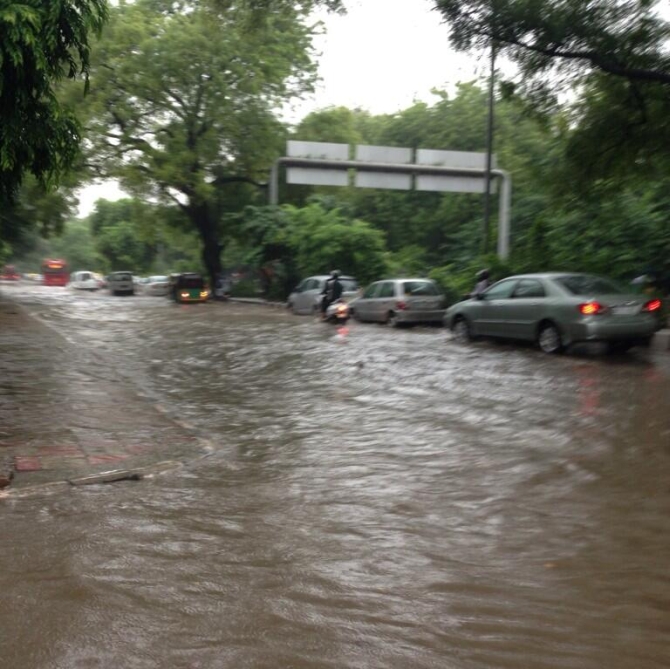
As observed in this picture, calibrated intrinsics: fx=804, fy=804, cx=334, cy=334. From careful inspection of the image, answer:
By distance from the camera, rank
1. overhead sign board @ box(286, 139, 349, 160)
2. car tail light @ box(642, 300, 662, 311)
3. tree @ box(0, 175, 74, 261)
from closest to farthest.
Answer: car tail light @ box(642, 300, 662, 311), overhead sign board @ box(286, 139, 349, 160), tree @ box(0, 175, 74, 261)

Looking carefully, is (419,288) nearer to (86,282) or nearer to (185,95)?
(185,95)

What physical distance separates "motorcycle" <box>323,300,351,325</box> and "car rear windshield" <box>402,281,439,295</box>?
6.80 feet

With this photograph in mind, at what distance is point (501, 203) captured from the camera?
104 ft

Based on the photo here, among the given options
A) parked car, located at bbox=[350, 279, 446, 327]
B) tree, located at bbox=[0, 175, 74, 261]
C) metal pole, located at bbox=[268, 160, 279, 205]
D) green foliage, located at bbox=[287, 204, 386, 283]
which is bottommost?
parked car, located at bbox=[350, 279, 446, 327]

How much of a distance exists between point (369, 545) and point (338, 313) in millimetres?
17923

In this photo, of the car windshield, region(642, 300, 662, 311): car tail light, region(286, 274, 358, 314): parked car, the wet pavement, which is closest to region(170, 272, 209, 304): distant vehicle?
the car windshield

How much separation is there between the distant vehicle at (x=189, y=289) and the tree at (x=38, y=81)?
30.3 metres

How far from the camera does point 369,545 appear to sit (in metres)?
5.14

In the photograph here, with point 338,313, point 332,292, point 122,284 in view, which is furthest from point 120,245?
point 338,313

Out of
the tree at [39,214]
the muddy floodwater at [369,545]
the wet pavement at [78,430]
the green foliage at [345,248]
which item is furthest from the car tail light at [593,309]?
the tree at [39,214]

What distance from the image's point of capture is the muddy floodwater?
3.77 meters

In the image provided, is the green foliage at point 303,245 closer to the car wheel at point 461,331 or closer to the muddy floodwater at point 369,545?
the car wheel at point 461,331

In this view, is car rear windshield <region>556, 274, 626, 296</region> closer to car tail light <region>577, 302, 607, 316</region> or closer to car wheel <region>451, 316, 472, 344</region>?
car tail light <region>577, 302, 607, 316</region>

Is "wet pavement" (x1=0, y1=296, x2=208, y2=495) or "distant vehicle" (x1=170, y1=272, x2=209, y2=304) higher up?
"distant vehicle" (x1=170, y1=272, x2=209, y2=304)
